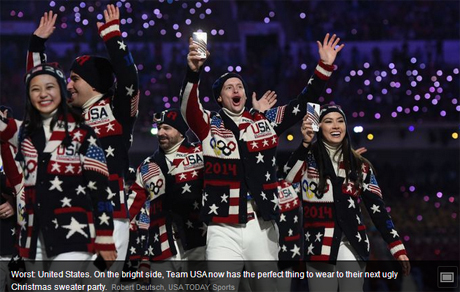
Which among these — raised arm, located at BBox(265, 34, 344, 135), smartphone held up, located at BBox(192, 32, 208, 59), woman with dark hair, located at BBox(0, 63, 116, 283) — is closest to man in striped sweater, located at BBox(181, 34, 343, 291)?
smartphone held up, located at BBox(192, 32, 208, 59)

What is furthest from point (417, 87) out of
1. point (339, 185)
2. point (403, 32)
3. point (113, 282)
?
point (113, 282)

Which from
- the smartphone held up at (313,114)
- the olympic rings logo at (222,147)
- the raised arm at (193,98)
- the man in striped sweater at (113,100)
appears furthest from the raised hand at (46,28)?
the smartphone held up at (313,114)

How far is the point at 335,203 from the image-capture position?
24.3 feet

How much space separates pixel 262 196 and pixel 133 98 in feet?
4.04

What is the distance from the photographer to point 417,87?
20922 millimetres

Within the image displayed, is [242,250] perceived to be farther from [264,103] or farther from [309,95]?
[264,103]

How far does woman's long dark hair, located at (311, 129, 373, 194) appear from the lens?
7.44 m

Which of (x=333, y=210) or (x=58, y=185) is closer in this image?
(x=58, y=185)

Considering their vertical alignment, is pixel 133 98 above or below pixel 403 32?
below

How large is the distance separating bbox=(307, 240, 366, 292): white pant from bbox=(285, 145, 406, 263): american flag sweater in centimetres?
6

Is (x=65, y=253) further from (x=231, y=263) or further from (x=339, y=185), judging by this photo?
(x=339, y=185)

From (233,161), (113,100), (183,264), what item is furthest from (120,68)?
(183,264)

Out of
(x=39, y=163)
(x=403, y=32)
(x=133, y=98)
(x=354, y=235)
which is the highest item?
(x=403, y=32)

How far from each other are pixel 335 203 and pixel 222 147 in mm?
1044
